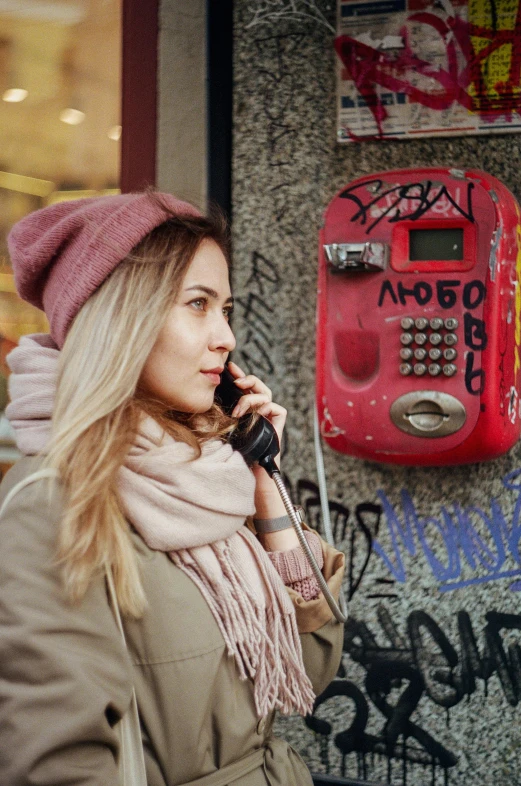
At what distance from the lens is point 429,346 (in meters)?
1.86

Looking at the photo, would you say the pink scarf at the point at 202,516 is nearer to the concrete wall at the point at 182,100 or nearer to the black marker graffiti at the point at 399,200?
the black marker graffiti at the point at 399,200

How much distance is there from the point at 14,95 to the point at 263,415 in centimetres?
165

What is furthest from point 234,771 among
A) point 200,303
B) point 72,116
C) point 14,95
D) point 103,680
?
point 14,95

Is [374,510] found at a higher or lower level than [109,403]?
lower

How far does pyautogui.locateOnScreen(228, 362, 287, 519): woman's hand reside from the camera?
1546 millimetres

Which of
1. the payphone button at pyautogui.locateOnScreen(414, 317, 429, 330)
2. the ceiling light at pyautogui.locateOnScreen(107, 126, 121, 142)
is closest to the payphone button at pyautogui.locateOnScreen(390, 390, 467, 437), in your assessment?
the payphone button at pyautogui.locateOnScreen(414, 317, 429, 330)

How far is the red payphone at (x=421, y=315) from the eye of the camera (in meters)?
1.82

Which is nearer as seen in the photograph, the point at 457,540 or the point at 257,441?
the point at 257,441

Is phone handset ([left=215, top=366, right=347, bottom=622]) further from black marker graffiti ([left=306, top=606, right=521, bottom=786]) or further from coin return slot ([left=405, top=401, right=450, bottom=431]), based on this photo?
black marker graffiti ([left=306, top=606, right=521, bottom=786])

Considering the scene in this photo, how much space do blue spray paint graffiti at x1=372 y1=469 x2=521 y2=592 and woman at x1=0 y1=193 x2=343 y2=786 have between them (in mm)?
704

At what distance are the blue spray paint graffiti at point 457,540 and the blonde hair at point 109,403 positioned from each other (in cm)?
100

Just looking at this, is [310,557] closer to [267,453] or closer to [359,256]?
[267,453]

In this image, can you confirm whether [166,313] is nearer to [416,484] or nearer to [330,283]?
[330,283]

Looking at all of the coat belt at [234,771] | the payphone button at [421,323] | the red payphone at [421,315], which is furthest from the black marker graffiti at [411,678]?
the coat belt at [234,771]
